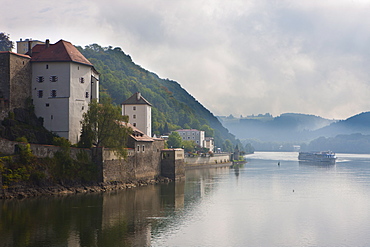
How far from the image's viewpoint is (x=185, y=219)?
42.6 metres

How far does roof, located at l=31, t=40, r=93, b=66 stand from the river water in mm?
16960

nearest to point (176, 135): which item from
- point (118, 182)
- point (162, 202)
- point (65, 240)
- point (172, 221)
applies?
point (118, 182)

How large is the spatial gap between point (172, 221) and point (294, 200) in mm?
20176

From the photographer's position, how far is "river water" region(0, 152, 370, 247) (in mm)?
34531

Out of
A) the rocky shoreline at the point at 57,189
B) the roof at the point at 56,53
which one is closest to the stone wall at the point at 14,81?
the roof at the point at 56,53

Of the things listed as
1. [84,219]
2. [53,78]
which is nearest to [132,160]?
[53,78]

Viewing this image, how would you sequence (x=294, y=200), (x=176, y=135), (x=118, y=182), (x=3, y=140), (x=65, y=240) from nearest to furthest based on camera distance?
(x=65, y=240) → (x=3, y=140) → (x=294, y=200) → (x=118, y=182) → (x=176, y=135)

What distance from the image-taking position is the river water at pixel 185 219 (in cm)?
3453

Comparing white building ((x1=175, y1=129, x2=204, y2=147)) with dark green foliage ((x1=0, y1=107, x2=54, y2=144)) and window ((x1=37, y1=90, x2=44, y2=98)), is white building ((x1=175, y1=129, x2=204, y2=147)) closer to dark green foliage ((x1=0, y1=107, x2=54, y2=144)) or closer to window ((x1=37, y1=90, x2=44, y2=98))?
window ((x1=37, y1=90, x2=44, y2=98))

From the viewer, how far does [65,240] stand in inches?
1312

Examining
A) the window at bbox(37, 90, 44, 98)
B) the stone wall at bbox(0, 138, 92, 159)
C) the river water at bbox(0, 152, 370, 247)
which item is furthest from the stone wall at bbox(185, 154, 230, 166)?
the stone wall at bbox(0, 138, 92, 159)

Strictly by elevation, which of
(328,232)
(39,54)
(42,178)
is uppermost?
(39,54)

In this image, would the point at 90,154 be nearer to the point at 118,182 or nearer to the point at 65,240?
the point at 118,182

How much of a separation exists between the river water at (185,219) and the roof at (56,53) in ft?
55.6
